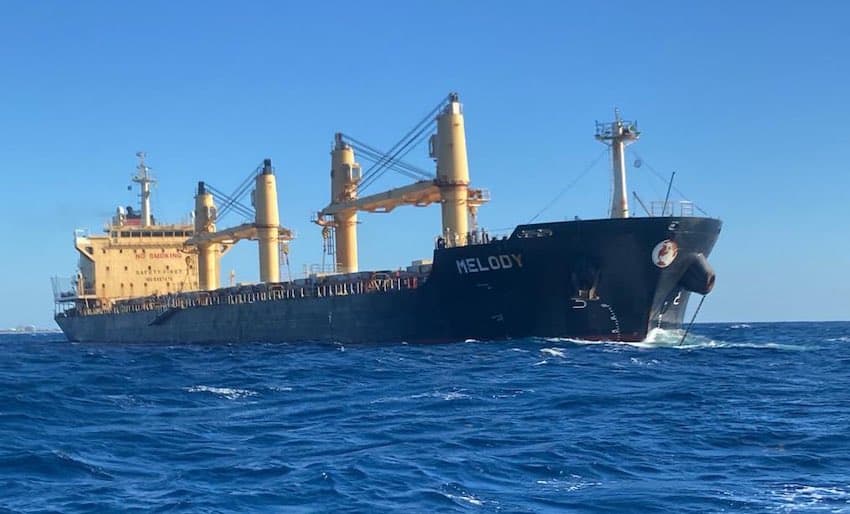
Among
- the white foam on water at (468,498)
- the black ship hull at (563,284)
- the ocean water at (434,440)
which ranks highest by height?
the black ship hull at (563,284)

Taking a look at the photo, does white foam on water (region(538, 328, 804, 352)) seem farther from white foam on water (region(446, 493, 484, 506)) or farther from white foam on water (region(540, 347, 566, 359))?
white foam on water (region(446, 493, 484, 506))

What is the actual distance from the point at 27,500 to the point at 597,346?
67.1ft

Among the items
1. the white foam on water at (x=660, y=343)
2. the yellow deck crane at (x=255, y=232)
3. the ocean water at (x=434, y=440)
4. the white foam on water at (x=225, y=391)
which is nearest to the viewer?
the ocean water at (x=434, y=440)

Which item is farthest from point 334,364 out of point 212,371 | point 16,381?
point 16,381

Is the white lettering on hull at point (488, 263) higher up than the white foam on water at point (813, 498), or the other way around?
the white lettering on hull at point (488, 263)

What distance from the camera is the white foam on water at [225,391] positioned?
56.8 feet

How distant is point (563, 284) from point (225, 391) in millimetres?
14138

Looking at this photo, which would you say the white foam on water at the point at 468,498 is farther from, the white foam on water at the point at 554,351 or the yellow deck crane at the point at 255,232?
the yellow deck crane at the point at 255,232

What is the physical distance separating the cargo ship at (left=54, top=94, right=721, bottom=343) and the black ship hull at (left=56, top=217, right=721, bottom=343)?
3 cm

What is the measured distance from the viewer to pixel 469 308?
1220 inches

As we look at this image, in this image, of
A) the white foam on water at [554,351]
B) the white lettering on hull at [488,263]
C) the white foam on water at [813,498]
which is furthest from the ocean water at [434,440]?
the white lettering on hull at [488,263]

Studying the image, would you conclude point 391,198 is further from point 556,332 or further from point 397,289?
point 556,332

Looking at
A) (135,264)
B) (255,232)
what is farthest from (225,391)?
(135,264)

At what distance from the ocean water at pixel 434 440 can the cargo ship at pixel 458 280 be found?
7794 mm
